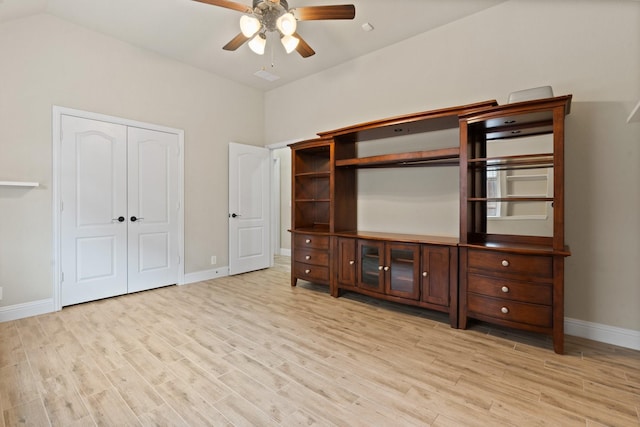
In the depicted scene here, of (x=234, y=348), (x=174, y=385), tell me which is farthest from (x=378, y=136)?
(x=174, y=385)

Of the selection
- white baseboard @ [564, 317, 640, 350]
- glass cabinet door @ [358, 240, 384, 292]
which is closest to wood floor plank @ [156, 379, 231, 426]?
A: glass cabinet door @ [358, 240, 384, 292]

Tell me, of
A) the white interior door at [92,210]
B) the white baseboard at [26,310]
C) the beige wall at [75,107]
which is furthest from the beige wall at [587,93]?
the white baseboard at [26,310]

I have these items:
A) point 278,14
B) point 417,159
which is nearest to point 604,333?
point 417,159

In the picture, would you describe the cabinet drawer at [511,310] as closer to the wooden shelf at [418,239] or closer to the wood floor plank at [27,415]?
the wooden shelf at [418,239]

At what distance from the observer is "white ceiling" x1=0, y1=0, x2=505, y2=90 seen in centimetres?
303

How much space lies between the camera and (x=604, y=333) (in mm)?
2570

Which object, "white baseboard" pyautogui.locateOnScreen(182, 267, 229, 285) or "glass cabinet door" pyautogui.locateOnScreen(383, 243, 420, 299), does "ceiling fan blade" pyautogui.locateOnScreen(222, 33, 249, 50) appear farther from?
"white baseboard" pyautogui.locateOnScreen(182, 267, 229, 285)

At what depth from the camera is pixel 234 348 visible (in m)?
2.44

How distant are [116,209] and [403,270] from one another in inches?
140

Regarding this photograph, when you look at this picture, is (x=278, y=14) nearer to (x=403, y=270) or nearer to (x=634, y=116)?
(x=403, y=270)

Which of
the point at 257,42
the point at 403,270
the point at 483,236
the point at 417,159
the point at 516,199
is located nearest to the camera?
the point at 516,199

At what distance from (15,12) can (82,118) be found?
105 centimetres

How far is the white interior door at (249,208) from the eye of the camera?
16.2ft

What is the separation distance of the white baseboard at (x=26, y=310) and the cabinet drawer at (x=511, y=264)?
14.5 feet
